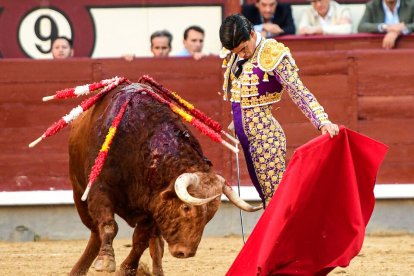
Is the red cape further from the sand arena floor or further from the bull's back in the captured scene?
the sand arena floor

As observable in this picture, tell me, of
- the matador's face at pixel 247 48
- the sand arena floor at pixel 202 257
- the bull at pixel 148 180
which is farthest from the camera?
the sand arena floor at pixel 202 257

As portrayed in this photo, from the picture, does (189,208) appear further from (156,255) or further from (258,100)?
(156,255)

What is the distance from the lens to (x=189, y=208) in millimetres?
5594

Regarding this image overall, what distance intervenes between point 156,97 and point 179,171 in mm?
472

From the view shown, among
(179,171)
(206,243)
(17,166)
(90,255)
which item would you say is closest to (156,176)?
(179,171)

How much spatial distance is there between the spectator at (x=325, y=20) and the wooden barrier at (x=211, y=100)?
215mm

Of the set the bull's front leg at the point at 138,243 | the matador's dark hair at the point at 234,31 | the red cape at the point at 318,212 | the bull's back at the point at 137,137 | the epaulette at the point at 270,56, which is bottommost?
the bull's front leg at the point at 138,243

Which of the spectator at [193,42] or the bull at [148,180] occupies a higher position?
the spectator at [193,42]

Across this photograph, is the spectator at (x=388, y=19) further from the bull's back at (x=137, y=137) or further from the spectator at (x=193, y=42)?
the bull's back at (x=137, y=137)

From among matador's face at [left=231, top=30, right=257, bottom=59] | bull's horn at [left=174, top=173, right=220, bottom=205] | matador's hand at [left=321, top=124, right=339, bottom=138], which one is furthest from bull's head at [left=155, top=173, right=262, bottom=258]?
matador's face at [left=231, top=30, right=257, bottom=59]

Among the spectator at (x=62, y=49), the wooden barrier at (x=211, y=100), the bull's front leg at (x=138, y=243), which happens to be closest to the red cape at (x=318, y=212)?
the bull's front leg at (x=138, y=243)

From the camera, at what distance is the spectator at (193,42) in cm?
852

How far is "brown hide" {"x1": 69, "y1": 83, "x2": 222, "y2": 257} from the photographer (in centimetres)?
562

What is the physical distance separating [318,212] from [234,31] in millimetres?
866
